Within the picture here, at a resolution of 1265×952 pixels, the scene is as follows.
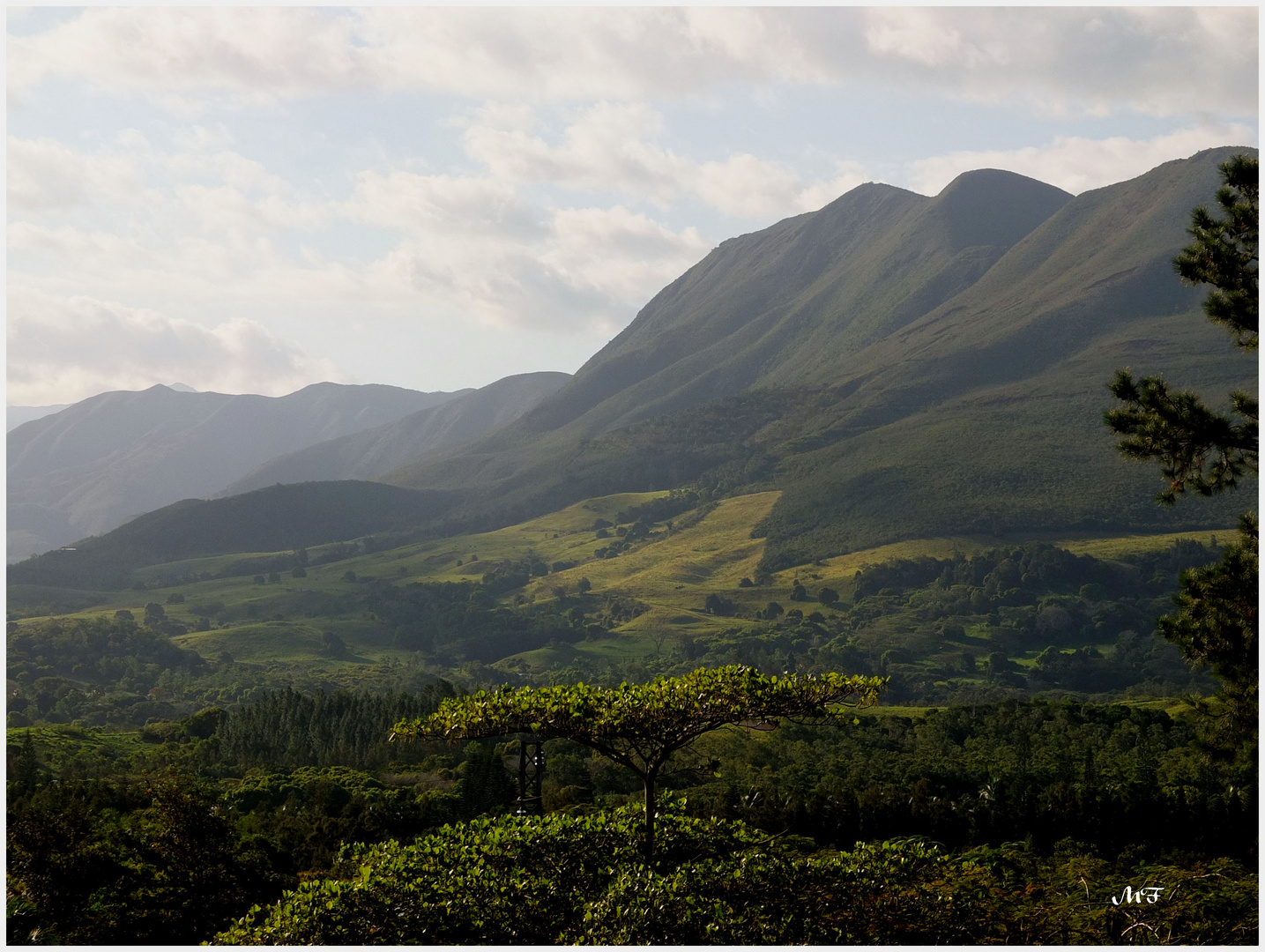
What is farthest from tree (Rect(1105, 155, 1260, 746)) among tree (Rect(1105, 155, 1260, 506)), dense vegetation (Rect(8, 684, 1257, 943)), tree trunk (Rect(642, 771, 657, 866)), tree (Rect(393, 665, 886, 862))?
tree trunk (Rect(642, 771, 657, 866))

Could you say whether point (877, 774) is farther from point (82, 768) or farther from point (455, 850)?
point (82, 768)

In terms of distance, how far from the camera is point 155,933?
1845 cm

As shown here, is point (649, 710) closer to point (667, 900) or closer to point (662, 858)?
point (667, 900)

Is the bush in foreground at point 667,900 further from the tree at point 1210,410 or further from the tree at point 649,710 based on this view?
the tree at point 1210,410

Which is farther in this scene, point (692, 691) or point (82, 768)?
point (82, 768)

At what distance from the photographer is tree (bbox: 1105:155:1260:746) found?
16.7 metres

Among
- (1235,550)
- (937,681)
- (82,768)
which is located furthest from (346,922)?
(937,681)

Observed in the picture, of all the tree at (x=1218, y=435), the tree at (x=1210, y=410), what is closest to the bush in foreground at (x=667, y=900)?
the tree at (x=1218, y=435)

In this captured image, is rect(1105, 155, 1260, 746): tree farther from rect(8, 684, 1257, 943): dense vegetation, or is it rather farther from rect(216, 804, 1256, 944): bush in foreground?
rect(216, 804, 1256, 944): bush in foreground

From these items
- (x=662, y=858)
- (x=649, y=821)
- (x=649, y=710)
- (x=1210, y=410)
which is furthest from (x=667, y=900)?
(x=1210, y=410)

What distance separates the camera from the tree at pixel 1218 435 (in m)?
16.7

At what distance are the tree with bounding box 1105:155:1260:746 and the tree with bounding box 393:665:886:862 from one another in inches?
240

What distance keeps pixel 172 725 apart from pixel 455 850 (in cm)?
9672

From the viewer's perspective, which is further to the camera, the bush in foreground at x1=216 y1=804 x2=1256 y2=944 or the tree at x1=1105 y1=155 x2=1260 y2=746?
the tree at x1=1105 y1=155 x2=1260 y2=746
